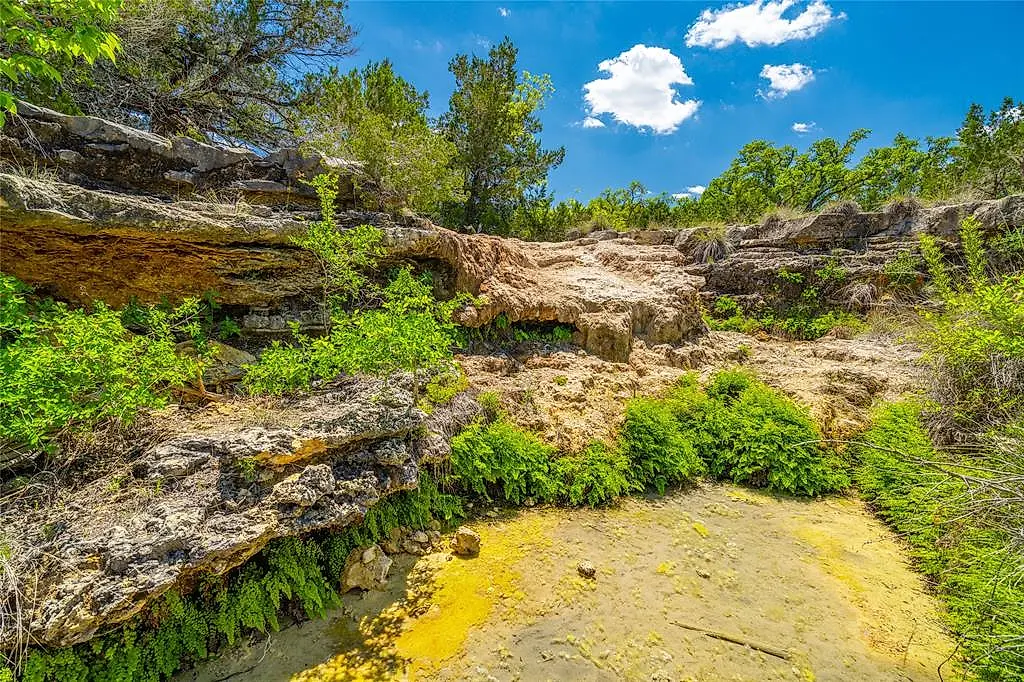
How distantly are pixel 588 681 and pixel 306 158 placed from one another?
792cm

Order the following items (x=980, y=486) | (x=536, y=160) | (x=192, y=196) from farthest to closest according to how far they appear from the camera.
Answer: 1. (x=536, y=160)
2. (x=192, y=196)
3. (x=980, y=486)

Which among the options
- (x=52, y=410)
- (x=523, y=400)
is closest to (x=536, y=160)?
(x=523, y=400)

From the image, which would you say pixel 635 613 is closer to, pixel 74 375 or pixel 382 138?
pixel 74 375

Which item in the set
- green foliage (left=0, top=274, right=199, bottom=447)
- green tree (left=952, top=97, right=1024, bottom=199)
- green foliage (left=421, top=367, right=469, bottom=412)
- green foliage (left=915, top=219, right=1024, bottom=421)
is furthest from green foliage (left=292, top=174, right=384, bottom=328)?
green tree (left=952, top=97, right=1024, bottom=199)

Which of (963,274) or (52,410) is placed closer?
(52,410)

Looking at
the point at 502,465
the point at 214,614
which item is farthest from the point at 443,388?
the point at 214,614

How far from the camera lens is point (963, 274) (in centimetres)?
887

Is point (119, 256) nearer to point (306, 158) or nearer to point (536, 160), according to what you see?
point (306, 158)

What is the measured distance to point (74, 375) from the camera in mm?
3430

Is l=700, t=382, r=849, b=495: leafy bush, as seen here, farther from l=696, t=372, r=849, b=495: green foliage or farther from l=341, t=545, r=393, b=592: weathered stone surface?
l=341, t=545, r=393, b=592: weathered stone surface

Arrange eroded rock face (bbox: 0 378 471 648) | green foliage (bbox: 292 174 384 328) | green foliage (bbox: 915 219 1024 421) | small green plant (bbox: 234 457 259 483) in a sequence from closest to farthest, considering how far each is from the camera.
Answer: eroded rock face (bbox: 0 378 471 648) < small green plant (bbox: 234 457 259 483) < green foliage (bbox: 915 219 1024 421) < green foliage (bbox: 292 174 384 328)

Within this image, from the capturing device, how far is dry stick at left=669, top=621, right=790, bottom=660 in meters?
3.36

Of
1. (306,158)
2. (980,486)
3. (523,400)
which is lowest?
(523,400)

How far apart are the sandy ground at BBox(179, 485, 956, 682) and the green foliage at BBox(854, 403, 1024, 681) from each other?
0.23 metres
